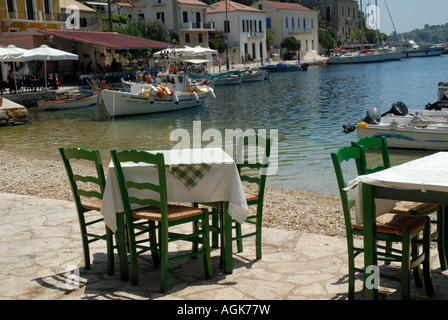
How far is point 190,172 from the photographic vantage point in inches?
179

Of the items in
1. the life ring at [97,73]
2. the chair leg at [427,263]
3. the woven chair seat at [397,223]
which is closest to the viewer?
the woven chair seat at [397,223]

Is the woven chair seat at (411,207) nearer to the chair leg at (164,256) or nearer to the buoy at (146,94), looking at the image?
the chair leg at (164,256)

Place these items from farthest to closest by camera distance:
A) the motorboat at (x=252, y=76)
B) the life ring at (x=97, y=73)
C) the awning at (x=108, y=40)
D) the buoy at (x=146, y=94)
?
the motorboat at (x=252, y=76) → the awning at (x=108, y=40) → the life ring at (x=97, y=73) → the buoy at (x=146, y=94)

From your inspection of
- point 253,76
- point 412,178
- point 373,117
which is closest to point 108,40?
point 253,76

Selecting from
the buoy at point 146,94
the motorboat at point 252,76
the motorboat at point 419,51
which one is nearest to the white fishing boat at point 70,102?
the buoy at point 146,94

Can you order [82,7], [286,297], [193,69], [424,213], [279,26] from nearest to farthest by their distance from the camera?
[286,297]
[424,213]
[193,69]
[82,7]
[279,26]

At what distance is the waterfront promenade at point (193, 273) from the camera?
430 centimetres

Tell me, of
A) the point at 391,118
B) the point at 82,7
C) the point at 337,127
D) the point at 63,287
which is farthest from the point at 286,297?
the point at 82,7

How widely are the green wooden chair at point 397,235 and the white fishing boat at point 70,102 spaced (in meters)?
26.2

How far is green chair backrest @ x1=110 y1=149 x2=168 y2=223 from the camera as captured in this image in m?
4.19

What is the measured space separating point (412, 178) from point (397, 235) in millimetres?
469
